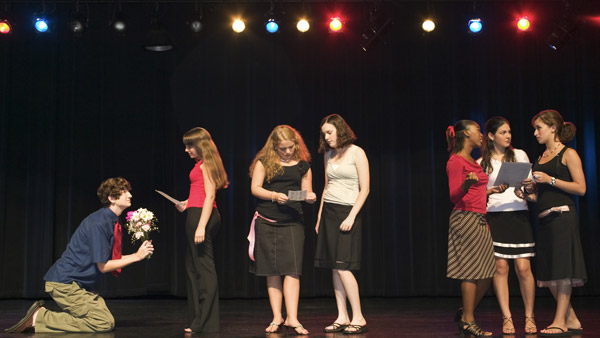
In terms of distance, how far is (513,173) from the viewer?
13.9ft

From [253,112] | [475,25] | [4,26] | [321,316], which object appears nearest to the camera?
[321,316]

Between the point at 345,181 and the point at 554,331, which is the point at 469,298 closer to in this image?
the point at 554,331

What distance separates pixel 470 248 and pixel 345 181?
0.98m

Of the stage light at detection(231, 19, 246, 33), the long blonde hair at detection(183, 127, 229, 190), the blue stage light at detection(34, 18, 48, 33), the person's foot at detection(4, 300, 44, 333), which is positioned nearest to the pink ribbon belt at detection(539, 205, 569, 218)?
the long blonde hair at detection(183, 127, 229, 190)

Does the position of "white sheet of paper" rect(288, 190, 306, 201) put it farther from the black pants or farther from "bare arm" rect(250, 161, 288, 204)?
the black pants

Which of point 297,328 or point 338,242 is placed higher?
point 338,242

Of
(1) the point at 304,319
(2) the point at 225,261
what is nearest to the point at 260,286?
(2) the point at 225,261

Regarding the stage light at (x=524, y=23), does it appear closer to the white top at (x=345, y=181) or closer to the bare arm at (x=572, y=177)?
the bare arm at (x=572, y=177)

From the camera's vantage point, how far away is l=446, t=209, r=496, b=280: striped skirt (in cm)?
423

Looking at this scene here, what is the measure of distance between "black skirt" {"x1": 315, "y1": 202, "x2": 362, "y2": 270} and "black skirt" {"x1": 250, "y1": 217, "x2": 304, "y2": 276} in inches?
6.8

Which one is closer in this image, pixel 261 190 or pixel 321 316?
pixel 261 190

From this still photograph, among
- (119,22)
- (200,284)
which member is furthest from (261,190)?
(119,22)

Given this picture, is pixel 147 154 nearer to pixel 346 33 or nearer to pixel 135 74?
pixel 135 74

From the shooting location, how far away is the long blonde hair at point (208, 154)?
15.2ft
